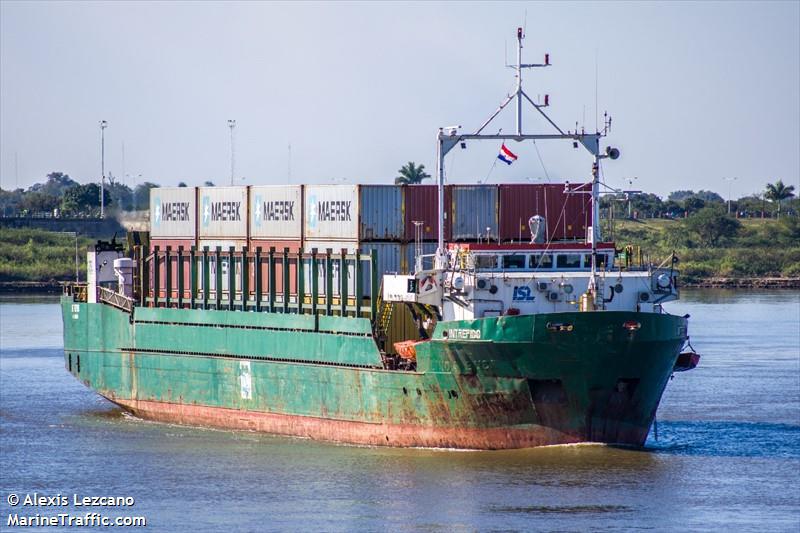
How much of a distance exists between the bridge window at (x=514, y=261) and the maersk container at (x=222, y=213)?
11.8 meters

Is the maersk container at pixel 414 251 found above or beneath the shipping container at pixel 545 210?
beneath

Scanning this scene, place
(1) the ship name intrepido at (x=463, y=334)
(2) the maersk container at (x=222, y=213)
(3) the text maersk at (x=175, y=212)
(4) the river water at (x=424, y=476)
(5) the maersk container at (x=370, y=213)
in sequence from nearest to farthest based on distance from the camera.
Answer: (4) the river water at (x=424, y=476) → (1) the ship name intrepido at (x=463, y=334) → (5) the maersk container at (x=370, y=213) → (2) the maersk container at (x=222, y=213) → (3) the text maersk at (x=175, y=212)

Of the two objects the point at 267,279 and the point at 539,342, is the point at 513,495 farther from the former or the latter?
the point at 267,279

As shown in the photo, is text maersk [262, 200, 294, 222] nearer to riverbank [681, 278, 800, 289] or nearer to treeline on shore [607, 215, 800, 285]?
treeline on shore [607, 215, 800, 285]

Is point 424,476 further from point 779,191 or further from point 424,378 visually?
point 779,191

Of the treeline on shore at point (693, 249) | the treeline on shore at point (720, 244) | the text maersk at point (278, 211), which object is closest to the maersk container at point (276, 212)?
the text maersk at point (278, 211)

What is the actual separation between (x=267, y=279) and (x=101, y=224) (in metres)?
72.8

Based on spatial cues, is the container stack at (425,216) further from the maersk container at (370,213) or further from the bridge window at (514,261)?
the bridge window at (514,261)

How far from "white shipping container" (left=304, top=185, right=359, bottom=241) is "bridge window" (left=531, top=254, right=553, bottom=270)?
18.5 ft

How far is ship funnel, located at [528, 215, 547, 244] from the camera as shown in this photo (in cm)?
4272

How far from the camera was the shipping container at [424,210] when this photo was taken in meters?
45.0

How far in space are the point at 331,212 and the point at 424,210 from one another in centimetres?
298

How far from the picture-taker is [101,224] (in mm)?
119062

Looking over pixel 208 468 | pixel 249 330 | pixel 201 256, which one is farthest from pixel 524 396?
pixel 201 256
